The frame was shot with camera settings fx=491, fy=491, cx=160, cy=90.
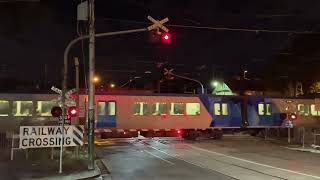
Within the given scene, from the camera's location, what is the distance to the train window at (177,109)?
37875 mm

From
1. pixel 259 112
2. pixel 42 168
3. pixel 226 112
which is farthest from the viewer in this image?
pixel 259 112

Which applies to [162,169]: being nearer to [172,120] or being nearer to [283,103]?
[172,120]

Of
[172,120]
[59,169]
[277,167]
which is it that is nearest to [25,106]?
[172,120]

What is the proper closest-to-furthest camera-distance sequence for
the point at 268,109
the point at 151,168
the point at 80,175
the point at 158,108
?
the point at 80,175 → the point at 151,168 → the point at 158,108 → the point at 268,109

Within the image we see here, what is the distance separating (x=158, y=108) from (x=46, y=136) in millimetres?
19488

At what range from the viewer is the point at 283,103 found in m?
42.7

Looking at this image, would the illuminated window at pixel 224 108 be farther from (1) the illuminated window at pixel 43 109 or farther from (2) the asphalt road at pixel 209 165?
(1) the illuminated window at pixel 43 109

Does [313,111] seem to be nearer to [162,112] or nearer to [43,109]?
[162,112]

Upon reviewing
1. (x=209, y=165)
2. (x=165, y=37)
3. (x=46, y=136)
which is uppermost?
(x=165, y=37)

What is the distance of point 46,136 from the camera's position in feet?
59.9

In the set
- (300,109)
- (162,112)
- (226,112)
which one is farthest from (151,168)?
(300,109)

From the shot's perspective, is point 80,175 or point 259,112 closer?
point 80,175

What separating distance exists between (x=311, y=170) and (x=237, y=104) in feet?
72.8

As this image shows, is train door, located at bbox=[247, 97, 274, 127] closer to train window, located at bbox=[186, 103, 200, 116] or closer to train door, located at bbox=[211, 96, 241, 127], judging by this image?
train door, located at bbox=[211, 96, 241, 127]
